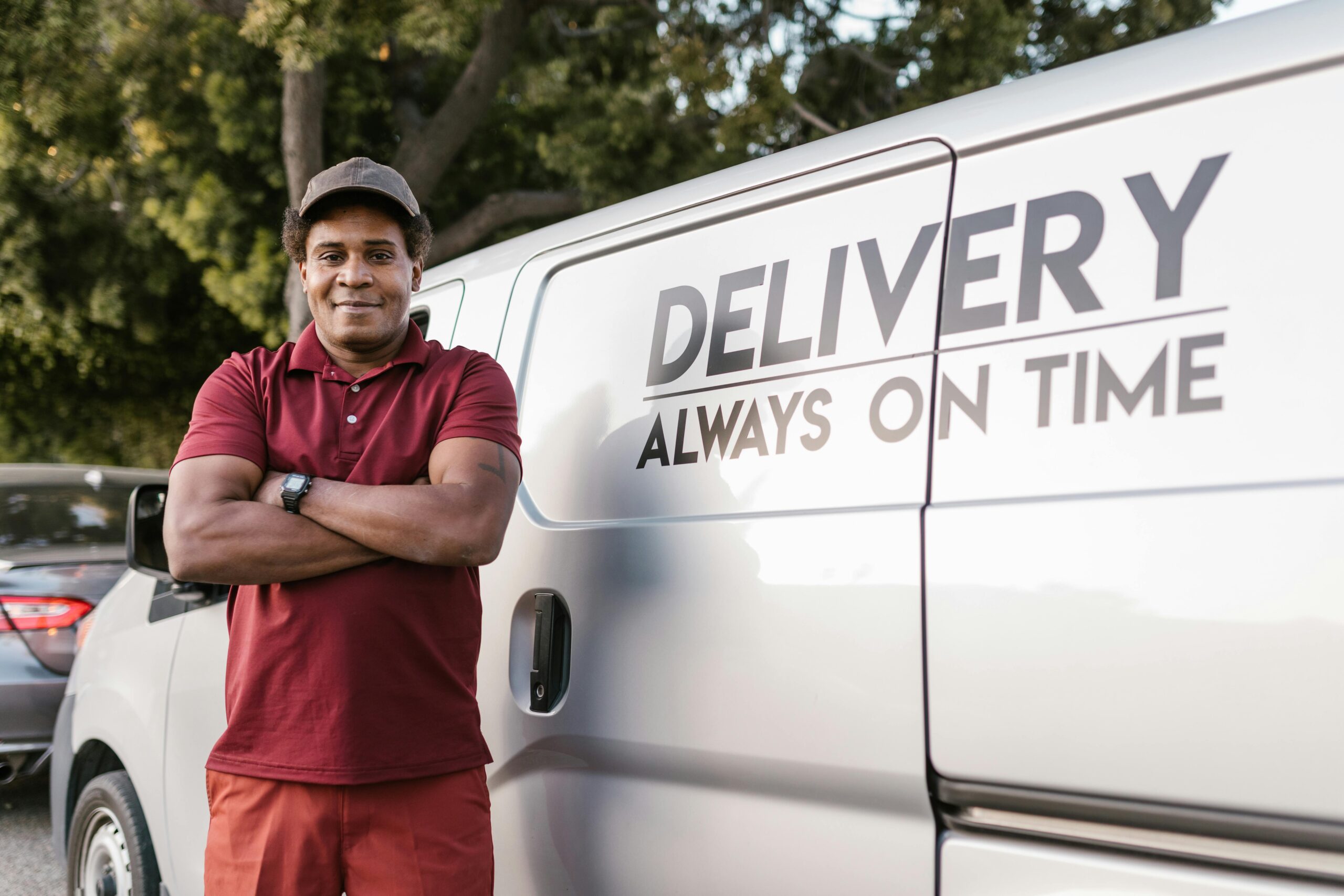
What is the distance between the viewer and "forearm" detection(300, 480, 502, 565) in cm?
177

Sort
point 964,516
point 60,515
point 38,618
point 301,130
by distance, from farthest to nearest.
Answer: point 301,130 → point 60,515 → point 38,618 → point 964,516

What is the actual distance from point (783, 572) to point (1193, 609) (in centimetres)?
58

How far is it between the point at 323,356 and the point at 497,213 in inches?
318

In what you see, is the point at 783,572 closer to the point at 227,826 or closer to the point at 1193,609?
the point at 1193,609

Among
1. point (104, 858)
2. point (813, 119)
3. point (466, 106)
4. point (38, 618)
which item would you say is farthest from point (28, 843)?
point (466, 106)

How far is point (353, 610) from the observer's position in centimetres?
179

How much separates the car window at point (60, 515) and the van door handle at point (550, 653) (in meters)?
3.68

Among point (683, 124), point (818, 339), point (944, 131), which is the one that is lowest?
point (818, 339)

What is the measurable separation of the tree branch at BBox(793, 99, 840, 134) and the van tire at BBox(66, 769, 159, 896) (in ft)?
17.2

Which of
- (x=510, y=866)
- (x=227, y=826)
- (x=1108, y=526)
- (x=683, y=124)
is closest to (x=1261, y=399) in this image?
(x=1108, y=526)

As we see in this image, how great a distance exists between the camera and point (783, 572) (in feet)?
5.33

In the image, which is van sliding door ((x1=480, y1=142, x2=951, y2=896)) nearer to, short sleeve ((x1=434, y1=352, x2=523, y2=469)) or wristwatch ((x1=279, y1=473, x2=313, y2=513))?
short sleeve ((x1=434, y1=352, x2=523, y2=469))

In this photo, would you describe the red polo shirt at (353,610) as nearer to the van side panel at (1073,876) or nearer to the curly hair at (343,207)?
the curly hair at (343,207)

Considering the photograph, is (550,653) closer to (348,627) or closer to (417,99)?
(348,627)
